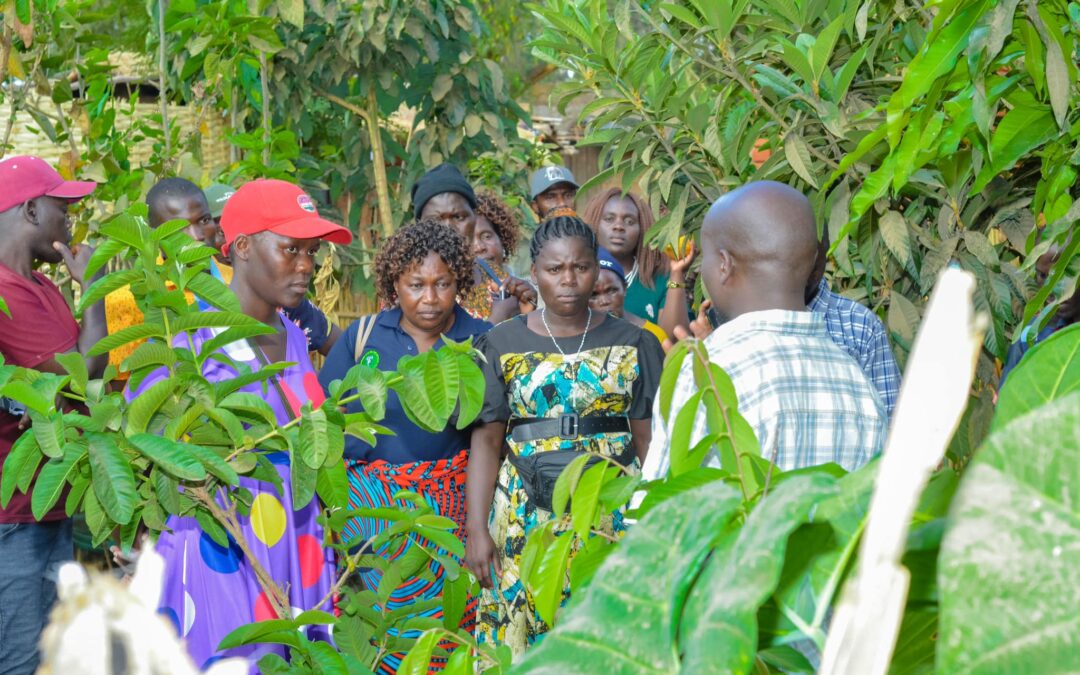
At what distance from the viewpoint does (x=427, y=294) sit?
361 cm

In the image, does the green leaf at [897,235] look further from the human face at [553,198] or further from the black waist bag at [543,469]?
the human face at [553,198]

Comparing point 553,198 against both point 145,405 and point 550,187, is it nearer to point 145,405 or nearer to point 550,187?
point 550,187

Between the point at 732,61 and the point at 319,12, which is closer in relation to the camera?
the point at 732,61

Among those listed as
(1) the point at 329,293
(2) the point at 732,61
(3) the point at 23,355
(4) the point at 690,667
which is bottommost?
(1) the point at 329,293

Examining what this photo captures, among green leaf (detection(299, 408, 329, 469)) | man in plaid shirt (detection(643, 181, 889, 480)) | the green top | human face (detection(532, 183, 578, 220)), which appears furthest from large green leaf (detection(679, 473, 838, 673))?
human face (detection(532, 183, 578, 220))

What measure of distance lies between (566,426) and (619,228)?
75.5 inches

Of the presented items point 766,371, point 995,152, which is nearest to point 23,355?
point 766,371

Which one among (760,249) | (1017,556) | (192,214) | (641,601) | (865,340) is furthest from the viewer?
(192,214)

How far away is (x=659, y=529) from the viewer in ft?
Result: 2.25

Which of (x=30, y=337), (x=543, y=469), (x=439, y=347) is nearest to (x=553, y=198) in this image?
(x=439, y=347)

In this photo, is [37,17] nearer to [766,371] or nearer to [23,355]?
[23,355]

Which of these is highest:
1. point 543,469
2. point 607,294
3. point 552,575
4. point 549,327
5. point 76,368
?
point 76,368

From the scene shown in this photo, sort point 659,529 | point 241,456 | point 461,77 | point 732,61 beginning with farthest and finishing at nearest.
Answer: point 461,77
point 732,61
point 241,456
point 659,529

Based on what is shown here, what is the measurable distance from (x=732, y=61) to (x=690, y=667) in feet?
9.36
